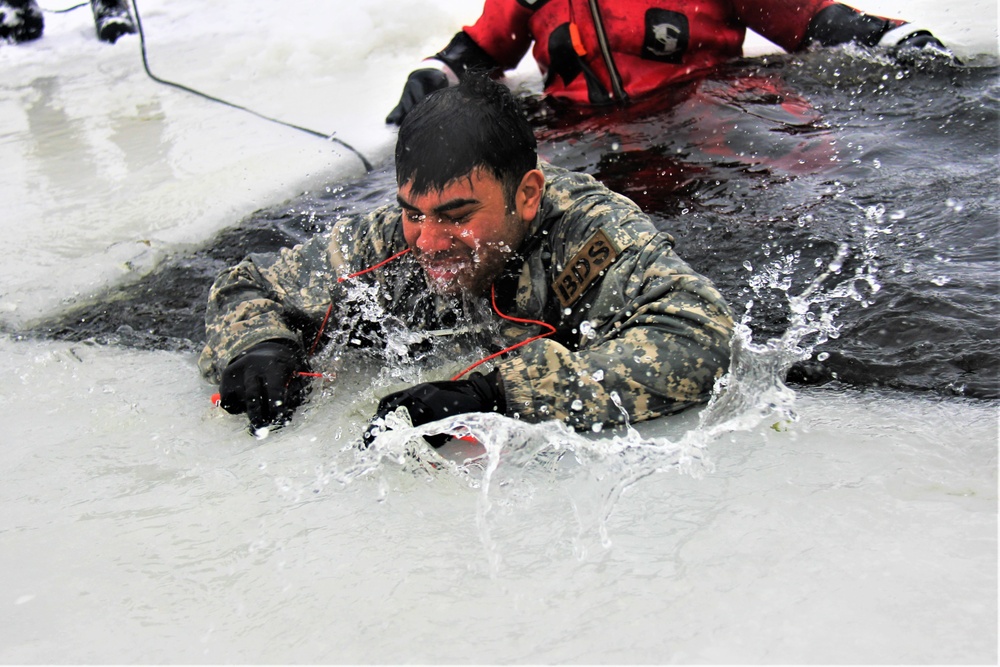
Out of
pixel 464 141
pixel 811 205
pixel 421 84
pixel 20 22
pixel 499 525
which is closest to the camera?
pixel 499 525

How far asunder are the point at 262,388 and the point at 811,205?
1.87m

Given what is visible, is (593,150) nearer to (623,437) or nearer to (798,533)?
(623,437)

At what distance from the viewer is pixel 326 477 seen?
182cm

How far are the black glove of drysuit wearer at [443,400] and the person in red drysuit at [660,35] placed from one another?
2.27 metres

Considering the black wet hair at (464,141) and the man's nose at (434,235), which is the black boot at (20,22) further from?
the man's nose at (434,235)

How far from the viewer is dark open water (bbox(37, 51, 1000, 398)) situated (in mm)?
2242

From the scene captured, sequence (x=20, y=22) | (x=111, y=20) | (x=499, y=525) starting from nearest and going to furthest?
(x=499, y=525)
(x=111, y=20)
(x=20, y=22)

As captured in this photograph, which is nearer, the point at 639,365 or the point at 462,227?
the point at 639,365

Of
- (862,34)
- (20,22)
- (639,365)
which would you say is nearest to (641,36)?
(862,34)

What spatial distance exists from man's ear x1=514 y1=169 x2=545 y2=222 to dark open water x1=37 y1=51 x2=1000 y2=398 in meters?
0.72

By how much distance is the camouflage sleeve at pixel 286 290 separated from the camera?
7.60 feet

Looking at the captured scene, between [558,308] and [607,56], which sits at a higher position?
[607,56]

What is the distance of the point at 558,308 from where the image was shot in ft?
7.28

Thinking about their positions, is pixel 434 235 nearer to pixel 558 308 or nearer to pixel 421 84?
pixel 558 308
